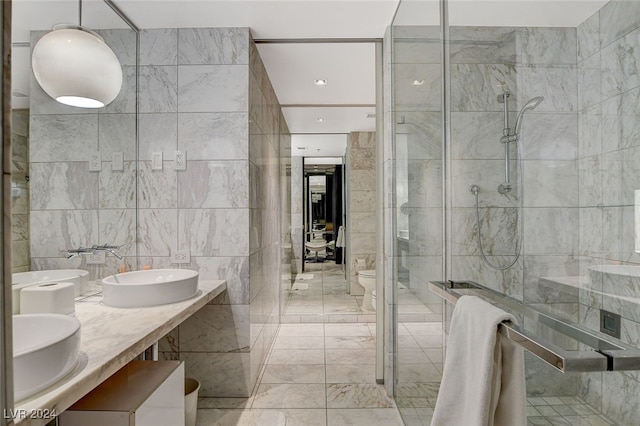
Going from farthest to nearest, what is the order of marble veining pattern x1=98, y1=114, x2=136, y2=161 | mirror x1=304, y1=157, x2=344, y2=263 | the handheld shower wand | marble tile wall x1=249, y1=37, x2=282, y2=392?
mirror x1=304, y1=157, x2=344, y2=263, marble tile wall x1=249, y1=37, x2=282, y2=392, marble veining pattern x1=98, y1=114, x2=136, y2=161, the handheld shower wand

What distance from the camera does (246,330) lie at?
2.30m

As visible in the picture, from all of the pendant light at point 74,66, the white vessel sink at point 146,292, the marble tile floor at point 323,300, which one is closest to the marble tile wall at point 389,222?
the white vessel sink at point 146,292

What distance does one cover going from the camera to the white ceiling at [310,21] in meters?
1.04

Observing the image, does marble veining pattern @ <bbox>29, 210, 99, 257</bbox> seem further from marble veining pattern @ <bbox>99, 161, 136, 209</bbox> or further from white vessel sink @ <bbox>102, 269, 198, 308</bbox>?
white vessel sink @ <bbox>102, 269, 198, 308</bbox>

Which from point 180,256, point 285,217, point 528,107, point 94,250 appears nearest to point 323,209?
point 285,217

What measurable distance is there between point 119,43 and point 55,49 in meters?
0.66

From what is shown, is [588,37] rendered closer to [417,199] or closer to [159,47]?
[417,199]

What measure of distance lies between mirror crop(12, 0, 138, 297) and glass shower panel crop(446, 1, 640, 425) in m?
1.77

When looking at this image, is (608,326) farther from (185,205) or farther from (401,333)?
(185,205)

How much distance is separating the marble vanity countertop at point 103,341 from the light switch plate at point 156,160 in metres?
0.86

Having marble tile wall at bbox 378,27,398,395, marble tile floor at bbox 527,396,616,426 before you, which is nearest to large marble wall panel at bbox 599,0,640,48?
marble tile floor at bbox 527,396,616,426

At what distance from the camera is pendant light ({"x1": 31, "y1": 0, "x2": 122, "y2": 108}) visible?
1517 millimetres

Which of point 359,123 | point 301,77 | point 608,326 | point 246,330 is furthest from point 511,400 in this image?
point 359,123

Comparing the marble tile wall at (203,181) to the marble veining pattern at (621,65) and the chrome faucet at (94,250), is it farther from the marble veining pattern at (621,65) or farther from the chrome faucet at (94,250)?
the marble veining pattern at (621,65)
